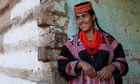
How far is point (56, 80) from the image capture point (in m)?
2.81

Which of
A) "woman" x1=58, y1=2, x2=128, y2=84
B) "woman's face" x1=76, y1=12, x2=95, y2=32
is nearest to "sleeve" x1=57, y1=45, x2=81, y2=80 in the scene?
"woman" x1=58, y1=2, x2=128, y2=84

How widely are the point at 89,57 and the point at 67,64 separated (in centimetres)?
20

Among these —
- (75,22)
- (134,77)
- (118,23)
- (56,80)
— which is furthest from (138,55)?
(56,80)

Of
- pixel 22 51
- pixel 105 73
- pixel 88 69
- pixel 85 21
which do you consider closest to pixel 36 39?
pixel 22 51

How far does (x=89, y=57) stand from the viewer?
2633mm

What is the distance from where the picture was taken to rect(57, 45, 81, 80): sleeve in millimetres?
2604

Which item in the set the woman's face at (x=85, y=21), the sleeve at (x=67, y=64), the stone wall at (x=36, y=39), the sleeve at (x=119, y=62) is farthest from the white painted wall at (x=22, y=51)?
the sleeve at (x=119, y=62)

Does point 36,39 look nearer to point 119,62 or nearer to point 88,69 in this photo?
point 88,69

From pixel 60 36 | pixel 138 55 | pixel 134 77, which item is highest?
pixel 60 36

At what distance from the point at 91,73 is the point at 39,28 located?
717 millimetres

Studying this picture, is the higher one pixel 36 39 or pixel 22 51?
pixel 36 39

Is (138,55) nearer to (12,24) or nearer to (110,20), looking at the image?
(110,20)

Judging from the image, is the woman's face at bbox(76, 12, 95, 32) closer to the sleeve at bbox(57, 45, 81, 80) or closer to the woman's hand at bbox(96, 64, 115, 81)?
the sleeve at bbox(57, 45, 81, 80)

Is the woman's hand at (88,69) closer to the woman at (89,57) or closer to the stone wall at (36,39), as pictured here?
the woman at (89,57)
